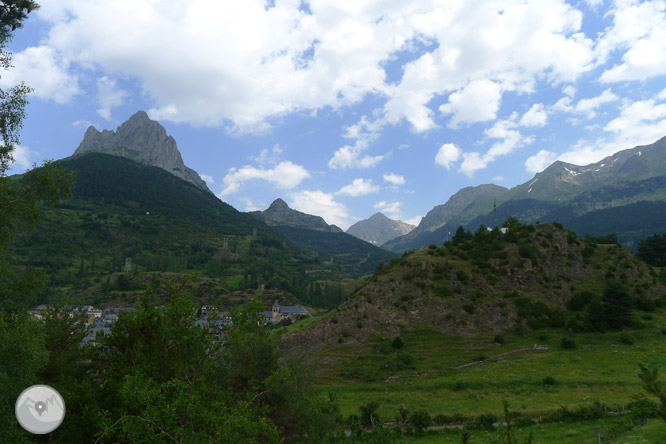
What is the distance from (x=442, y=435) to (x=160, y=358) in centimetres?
3066

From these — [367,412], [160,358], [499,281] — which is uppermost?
[160,358]

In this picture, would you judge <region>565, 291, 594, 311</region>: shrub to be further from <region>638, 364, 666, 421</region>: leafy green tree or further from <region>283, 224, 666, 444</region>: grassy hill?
<region>638, 364, 666, 421</region>: leafy green tree

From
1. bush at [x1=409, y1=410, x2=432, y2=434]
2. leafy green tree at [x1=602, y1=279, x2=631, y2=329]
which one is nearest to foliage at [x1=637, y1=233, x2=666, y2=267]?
leafy green tree at [x1=602, y1=279, x2=631, y2=329]

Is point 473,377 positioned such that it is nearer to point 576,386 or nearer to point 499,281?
point 576,386

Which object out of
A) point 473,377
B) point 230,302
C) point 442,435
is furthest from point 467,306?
point 230,302

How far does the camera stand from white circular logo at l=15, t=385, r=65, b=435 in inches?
563

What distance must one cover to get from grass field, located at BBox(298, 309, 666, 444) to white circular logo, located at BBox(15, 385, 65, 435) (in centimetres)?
2903

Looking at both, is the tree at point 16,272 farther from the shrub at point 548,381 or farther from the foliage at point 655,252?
the foliage at point 655,252

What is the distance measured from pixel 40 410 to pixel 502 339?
68.8m

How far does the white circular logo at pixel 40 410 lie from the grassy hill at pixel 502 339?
21207 mm

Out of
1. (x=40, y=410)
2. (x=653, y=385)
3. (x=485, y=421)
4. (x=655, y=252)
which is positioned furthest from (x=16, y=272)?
(x=655, y=252)

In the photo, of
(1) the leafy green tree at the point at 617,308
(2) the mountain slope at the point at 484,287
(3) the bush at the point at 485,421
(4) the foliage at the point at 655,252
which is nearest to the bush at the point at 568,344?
(2) the mountain slope at the point at 484,287

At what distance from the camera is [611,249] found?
8981 centimetres

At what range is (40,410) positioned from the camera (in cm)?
1450
